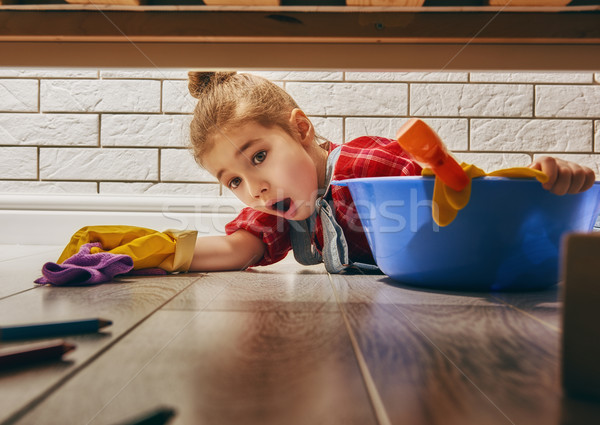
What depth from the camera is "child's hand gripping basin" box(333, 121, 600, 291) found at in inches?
20.8

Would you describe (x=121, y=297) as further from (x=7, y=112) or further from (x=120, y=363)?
(x=7, y=112)

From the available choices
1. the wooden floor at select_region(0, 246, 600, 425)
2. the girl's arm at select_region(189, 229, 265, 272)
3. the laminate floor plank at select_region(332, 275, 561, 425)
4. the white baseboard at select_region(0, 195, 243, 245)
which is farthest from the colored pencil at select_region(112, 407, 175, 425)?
the white baseboard at select_region(0, 195, 243, 245)

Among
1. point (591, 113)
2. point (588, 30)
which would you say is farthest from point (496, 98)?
point (588, 30)

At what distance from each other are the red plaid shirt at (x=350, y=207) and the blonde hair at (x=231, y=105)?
16 centimetres

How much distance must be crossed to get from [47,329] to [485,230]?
0.48 meters

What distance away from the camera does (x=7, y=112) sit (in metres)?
1.53

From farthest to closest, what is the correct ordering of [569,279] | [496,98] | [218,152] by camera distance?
[496,98], [218,152], [569,279]

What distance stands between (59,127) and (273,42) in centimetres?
139

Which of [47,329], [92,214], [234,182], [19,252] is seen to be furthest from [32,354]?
[92,214]

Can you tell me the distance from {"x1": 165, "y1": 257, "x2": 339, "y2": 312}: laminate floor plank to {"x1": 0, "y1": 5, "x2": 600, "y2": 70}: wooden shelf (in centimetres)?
25

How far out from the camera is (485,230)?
0.54 m

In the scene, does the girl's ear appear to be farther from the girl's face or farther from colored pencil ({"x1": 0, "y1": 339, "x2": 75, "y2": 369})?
colored pencil ({"x1": 0, "y1": 339, "x2": 75, "y2": 369})

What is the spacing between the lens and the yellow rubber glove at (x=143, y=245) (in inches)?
28.5

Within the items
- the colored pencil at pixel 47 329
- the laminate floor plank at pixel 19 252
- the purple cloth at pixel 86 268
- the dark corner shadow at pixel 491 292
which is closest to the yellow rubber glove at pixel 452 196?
the dark corner shadow at pixel 491 292
